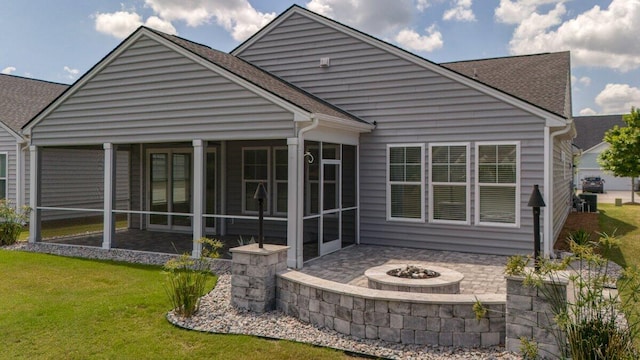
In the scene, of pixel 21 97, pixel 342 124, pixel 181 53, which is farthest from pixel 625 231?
pixel 21 97

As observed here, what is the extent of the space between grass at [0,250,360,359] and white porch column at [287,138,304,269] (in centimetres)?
240

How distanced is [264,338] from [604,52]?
76.3ft

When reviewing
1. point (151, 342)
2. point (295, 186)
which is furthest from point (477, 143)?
point (151, 342)

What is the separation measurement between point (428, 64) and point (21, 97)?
56.1ft

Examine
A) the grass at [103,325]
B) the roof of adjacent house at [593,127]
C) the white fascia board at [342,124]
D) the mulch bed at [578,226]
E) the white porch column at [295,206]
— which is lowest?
the grass at [103,325]

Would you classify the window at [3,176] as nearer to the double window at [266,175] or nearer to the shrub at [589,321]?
the double window at [266,175]

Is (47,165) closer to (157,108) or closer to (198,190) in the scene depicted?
(157,108)

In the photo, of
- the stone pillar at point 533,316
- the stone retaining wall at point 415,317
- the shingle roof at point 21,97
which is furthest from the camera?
the shingle roof at point 21,97

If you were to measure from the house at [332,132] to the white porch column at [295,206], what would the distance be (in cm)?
3

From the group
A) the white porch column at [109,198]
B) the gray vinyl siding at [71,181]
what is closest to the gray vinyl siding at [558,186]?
the white porch column at [109,198]

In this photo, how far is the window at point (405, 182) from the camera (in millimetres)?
10344

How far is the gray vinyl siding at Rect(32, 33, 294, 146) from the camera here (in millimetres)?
8844

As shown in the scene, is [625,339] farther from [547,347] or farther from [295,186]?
[295,186]

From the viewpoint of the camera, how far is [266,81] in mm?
10242
